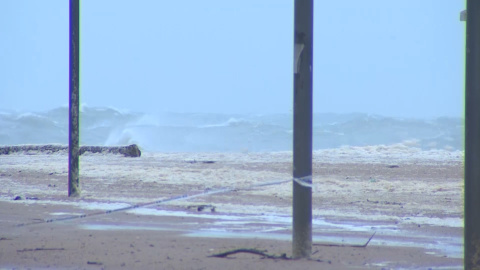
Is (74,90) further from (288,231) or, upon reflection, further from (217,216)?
(288,231)

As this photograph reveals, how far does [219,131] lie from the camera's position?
51.4 metres

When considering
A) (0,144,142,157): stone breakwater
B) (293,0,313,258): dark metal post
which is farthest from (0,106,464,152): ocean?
(293,0,313,258): dark metal post

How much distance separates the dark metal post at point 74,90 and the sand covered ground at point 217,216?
372 millimetres

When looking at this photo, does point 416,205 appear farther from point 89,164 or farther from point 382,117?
point 382,117

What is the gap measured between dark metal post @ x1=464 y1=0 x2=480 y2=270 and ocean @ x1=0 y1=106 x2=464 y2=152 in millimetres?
36024

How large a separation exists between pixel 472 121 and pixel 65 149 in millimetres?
20136

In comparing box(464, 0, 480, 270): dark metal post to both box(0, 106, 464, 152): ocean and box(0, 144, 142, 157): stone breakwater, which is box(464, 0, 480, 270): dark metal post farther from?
box(0, 106, 464, 152): ocean

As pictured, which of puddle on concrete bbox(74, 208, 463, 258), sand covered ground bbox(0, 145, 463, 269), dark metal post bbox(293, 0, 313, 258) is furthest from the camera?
puddle on concrete bbox(74, 208, 463, 258)

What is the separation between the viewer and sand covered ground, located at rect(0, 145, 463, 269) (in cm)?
725

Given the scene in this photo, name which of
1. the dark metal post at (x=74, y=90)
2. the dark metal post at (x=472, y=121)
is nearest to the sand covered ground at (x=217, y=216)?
the dark metal post at (x=74, y=90)

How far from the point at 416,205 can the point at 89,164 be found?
1006 centimetres

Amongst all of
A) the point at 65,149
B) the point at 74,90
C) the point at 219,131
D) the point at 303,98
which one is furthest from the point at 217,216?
the point at 219,131

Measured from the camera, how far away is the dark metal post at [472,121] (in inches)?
225

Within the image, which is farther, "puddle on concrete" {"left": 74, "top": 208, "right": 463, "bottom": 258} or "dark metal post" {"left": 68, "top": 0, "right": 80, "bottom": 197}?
"dark metal post" {"left": 68, "top": 0, "right": 80, "bottom": 197}
